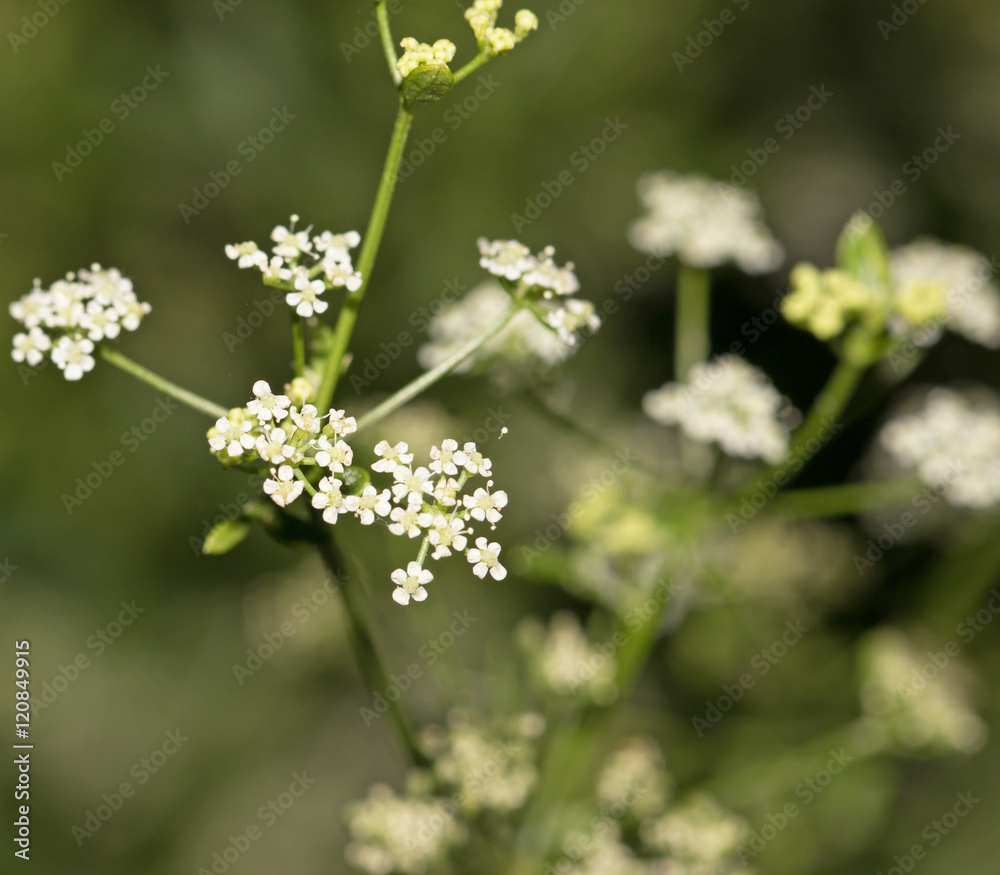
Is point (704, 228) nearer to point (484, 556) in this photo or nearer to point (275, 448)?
point (484, 556)

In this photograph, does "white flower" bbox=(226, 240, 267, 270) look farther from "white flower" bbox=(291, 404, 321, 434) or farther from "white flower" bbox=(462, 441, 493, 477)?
"white flower" bbox=(462, 441, 493, 477)

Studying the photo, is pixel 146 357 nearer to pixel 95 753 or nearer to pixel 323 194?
pixel 323 194

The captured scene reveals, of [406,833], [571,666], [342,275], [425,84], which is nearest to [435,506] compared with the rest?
[342,275]

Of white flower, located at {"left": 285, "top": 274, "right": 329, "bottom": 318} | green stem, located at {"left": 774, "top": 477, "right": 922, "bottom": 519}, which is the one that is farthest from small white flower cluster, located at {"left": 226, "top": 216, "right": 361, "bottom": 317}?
green stem, located at {"left": 774, "top": 477, "right": 922, "bottom": 519}

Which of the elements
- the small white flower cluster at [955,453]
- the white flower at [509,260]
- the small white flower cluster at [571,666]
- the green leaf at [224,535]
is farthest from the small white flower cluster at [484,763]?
the small white flower cluster at [955,453]

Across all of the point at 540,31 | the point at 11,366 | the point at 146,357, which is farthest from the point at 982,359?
the point at 11,366

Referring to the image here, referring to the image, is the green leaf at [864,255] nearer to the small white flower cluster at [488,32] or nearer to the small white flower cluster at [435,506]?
the small white flower cluster at [488,32]

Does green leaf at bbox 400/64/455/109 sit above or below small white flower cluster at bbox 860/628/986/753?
above
